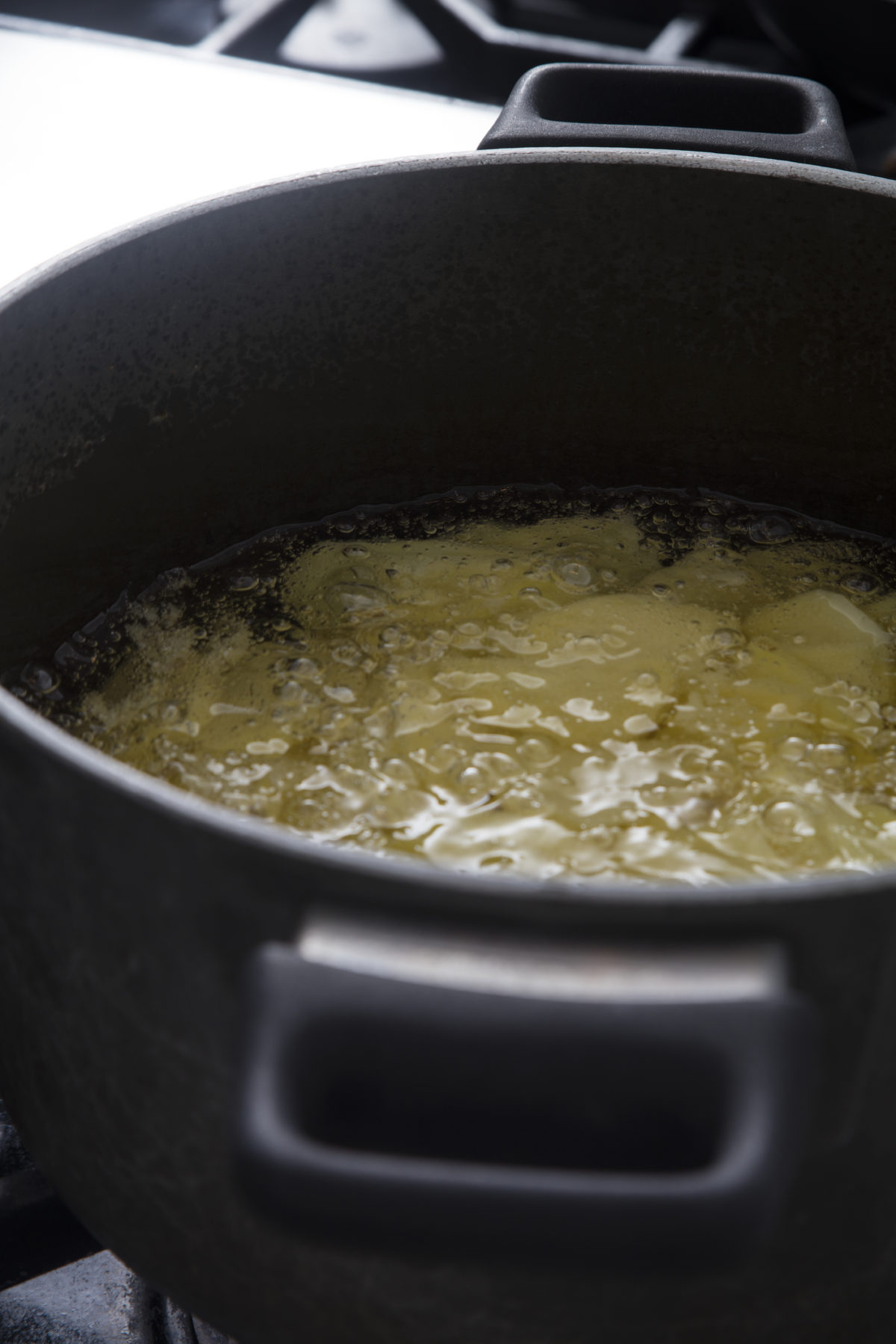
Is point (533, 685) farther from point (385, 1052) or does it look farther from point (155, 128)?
point (155, 128)

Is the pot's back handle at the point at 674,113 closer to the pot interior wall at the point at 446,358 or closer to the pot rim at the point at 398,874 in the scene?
the pot interior wall at the point at 446,358

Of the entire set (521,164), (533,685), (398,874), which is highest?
(521,164)

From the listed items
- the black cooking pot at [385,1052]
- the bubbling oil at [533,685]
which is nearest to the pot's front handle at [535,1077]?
the black cooking pot at [385,1052]

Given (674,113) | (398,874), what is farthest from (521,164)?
(398,874)

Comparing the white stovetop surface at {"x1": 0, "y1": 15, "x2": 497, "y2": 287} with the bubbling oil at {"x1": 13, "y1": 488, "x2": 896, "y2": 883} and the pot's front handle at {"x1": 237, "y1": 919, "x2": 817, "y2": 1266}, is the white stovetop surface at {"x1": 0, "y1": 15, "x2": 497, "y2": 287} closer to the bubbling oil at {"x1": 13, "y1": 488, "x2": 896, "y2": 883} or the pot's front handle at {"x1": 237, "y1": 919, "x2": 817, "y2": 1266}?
the bubbling oil at {"x1": 13, "y1": 488, "x2": 896, "y2": 883}

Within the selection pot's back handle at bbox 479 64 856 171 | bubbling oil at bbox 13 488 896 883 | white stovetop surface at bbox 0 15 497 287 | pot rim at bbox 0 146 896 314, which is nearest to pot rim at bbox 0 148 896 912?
bubbling oil at bbox 13 488 896 883

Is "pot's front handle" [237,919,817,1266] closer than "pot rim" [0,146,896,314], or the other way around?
"pot's front handle" [237,919,817,1266]
